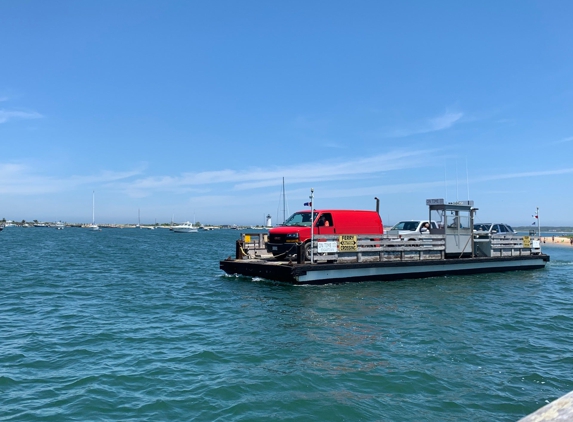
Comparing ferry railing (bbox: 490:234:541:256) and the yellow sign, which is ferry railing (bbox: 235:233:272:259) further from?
ferry railing (bbox: 490:234:541:256)

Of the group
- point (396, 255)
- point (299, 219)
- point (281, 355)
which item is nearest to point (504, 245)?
point (396, 255)

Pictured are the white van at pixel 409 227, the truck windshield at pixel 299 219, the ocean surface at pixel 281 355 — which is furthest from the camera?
the white van at pixel 409 227

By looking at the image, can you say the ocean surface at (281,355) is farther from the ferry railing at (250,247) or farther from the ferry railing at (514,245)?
the ferry railing at (514,245)

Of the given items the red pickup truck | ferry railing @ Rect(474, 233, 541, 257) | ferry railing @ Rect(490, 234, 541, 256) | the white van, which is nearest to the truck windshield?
the red pickup truck

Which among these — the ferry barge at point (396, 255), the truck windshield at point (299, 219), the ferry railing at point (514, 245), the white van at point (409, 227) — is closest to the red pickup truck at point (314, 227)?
the truck windshield at point (299, 219)

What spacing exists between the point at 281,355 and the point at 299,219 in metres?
11.4

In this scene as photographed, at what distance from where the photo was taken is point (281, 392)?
22.2 feet

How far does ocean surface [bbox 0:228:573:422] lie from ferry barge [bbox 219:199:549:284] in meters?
1.50

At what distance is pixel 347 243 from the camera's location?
18062 millimetres

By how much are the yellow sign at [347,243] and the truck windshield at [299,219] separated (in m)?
1.77

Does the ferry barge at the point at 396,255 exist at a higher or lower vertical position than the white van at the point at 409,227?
lower

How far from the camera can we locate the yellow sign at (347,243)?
58.9 ft

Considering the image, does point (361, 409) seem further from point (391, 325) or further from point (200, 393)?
point (391, 325)

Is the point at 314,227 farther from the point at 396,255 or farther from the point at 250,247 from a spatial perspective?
the point at 250,247
